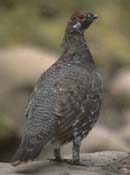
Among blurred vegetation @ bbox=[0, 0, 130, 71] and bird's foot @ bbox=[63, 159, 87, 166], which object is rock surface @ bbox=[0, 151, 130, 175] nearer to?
bird's foot @ bbox=[63, 159, 87, 166]

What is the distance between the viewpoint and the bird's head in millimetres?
9477

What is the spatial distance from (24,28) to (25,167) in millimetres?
14750

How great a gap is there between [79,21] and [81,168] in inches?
67.8

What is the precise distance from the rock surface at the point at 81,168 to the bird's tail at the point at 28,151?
0.33m

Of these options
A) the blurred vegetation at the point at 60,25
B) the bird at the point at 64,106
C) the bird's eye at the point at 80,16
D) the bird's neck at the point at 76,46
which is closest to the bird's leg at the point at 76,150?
the bird at the point at 64,106

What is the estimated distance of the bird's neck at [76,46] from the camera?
9445mm

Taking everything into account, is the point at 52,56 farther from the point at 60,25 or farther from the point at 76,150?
the point at 76,150

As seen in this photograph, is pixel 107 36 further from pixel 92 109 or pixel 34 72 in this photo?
pixel 92 109

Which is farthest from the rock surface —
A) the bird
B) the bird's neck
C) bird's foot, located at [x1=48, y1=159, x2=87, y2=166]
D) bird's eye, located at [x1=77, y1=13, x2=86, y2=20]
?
bird's eye, located at [x1=77, y1=13, x2=86, y2=20]

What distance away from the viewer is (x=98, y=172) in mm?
8852

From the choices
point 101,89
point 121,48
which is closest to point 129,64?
point 121,48

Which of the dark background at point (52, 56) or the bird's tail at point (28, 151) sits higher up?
the dark background at point (52, 56)

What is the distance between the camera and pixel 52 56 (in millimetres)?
19656

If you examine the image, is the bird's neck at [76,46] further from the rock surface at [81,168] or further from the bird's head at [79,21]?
the rock surface at [81,168]
